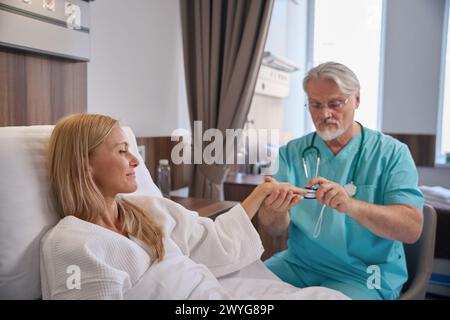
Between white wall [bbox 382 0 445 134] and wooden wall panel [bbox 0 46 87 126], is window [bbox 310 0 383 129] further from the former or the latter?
wooden wall panel [bbox 0 46 87 126]

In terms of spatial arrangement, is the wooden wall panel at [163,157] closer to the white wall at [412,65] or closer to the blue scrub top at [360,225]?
the blue scrub top at [360,225]

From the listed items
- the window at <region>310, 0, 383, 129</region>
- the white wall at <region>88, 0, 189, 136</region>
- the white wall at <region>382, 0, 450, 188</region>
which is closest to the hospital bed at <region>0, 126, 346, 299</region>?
the white wall at <region>88, 0, 189, 136</region>

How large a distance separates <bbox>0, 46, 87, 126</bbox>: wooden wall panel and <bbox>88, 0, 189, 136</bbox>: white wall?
0.17 metres

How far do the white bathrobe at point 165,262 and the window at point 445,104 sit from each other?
2.61 m

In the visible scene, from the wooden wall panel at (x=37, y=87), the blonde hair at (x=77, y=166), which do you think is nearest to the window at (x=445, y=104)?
the wooden wall panel at (x=37, y=87)

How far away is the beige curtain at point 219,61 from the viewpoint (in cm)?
211

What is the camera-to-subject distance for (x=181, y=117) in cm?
234

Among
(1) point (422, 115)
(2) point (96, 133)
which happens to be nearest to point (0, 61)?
(2) point (96, 133)

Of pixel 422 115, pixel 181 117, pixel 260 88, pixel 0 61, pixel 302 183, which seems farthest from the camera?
pixel 422 115

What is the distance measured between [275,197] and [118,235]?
0.43 m

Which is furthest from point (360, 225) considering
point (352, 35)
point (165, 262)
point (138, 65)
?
point (352, 35)

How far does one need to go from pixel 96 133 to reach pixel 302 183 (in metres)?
0.72

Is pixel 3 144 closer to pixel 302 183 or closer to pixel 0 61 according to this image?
pixel 0 61

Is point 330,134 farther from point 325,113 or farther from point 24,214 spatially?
point 24,214
